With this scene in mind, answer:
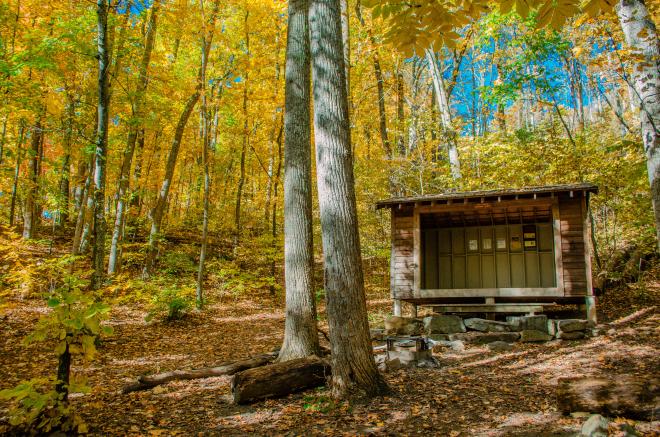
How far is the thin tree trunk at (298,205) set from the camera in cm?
616

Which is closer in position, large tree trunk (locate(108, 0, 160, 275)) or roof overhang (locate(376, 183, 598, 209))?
roof overhang (locate(376, 183, 598, 209))

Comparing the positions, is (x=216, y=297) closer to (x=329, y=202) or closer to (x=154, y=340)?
(x=154, y=340)

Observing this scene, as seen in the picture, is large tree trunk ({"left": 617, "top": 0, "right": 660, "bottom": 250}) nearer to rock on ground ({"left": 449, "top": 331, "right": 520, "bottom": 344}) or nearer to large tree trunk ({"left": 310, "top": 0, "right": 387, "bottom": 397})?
large tree trunk ({"left": 310, "top": 0, "right": 387, "bottom": 397})

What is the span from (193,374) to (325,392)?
239 centimetres

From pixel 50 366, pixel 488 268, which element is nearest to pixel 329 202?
pixel 50 366

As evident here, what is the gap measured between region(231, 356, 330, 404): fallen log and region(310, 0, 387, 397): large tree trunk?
73 cm

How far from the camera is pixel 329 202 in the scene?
196 inches

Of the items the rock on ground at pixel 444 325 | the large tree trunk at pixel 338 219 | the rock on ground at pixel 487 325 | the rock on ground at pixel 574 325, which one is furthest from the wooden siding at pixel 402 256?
the large tree trunk at pixel 338 219

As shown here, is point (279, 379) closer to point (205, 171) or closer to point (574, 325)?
point (574, 325)

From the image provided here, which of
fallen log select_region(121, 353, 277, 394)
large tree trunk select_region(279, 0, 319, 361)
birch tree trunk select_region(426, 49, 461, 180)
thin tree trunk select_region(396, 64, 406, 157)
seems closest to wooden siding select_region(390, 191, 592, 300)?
birch tree trunk select_region(426, 49, 461, 180)

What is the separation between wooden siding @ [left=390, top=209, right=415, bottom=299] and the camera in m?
10.4

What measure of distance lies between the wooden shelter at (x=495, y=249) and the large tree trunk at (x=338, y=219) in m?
5.31

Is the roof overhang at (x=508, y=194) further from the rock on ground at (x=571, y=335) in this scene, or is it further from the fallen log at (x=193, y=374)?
the fallen log at (x=193, y=374)

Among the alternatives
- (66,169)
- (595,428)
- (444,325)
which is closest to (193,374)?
(595,428)
